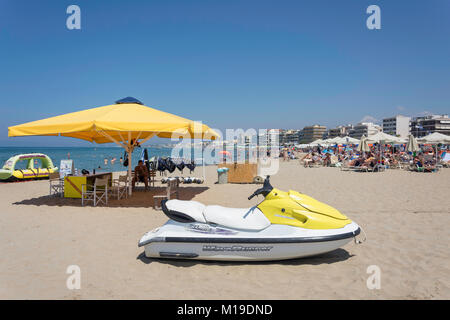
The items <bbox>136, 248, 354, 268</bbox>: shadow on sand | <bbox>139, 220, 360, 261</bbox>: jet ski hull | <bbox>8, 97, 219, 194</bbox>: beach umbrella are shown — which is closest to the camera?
<bbox>139, 220, 360, 261</bbox>: jet ski hull

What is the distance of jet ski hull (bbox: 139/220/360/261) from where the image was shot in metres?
3.57

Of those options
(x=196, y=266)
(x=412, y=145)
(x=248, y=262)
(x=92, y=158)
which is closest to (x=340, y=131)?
(x=92, y=158)

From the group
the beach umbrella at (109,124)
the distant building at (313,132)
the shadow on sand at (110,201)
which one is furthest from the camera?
the distant building at (313,132)

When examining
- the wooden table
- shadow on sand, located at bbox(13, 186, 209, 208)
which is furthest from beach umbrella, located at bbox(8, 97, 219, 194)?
shadow on sand, located at bbox(13, 186, 209, 208)

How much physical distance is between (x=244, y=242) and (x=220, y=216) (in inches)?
17.4

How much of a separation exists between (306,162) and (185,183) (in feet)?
43.8

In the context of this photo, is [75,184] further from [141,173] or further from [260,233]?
[260,233]

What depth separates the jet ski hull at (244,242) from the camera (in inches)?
140

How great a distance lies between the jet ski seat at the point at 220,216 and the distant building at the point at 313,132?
169329mm

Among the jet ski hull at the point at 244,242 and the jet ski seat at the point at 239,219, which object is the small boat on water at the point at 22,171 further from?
the jet ski seat at the point at 239,219

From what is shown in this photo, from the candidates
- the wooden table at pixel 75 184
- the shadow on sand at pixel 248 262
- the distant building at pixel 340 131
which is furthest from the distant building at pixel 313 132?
the shadow on sand at pixel 248 262

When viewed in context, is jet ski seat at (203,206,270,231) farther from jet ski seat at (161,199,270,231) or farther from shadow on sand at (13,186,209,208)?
shadow on sand at (13,186,209,208)

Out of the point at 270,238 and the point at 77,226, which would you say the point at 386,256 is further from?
the point at 77,226
